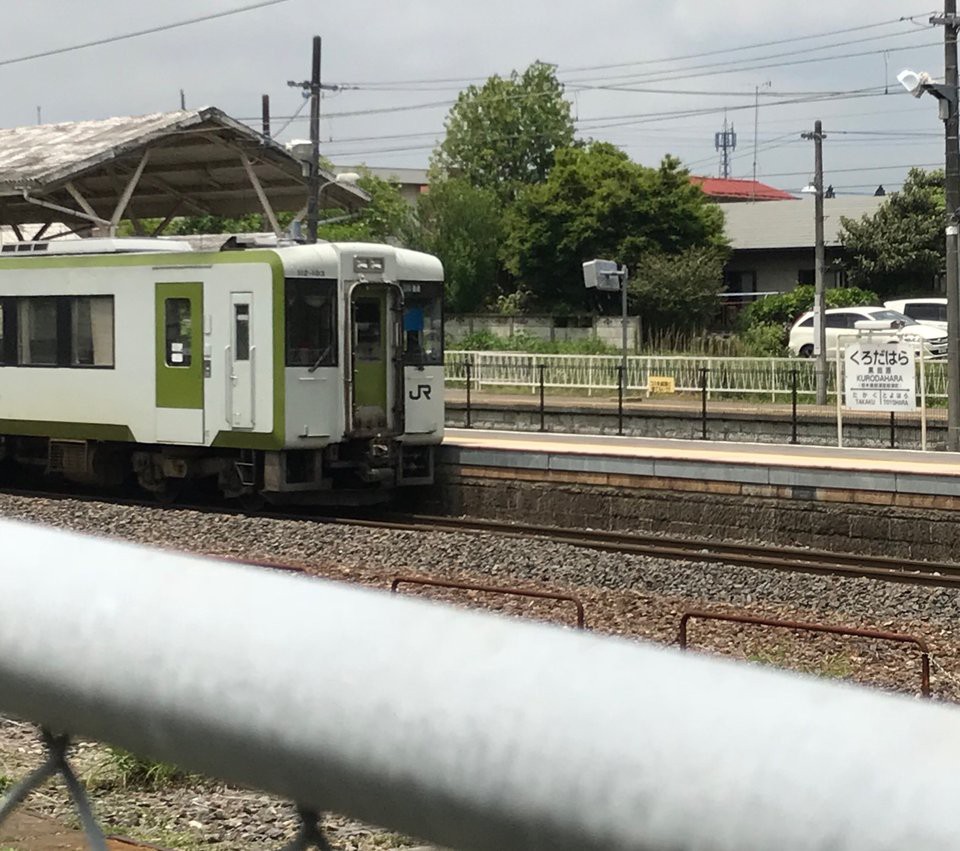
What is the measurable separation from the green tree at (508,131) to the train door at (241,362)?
6253 cm

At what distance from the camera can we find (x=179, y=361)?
1755 cm

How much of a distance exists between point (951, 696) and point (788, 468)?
797 centimetres

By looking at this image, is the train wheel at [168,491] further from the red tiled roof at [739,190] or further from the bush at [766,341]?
the red tiled roof at [739,190]

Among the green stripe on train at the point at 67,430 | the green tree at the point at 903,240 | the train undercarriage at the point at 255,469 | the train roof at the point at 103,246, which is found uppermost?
the green tree at the point at 903,240

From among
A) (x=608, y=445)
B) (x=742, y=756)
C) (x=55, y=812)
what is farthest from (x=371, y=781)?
(x=608, y=445)

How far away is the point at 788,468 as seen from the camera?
1636 centimetres

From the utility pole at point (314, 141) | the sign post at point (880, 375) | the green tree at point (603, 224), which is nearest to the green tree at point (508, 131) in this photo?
the green tree at point (603, 224)

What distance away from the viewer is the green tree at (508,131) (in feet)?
259

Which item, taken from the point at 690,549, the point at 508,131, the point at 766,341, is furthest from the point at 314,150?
the point at 508,131

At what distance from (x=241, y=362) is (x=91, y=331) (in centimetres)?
249

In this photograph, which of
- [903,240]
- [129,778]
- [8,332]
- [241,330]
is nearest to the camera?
[129,778]

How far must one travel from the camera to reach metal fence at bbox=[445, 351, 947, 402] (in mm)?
27453

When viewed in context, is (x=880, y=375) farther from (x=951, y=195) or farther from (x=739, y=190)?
(x=739, y=190)

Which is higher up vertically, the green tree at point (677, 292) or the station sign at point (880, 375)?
the green tree at point (677, 292)
